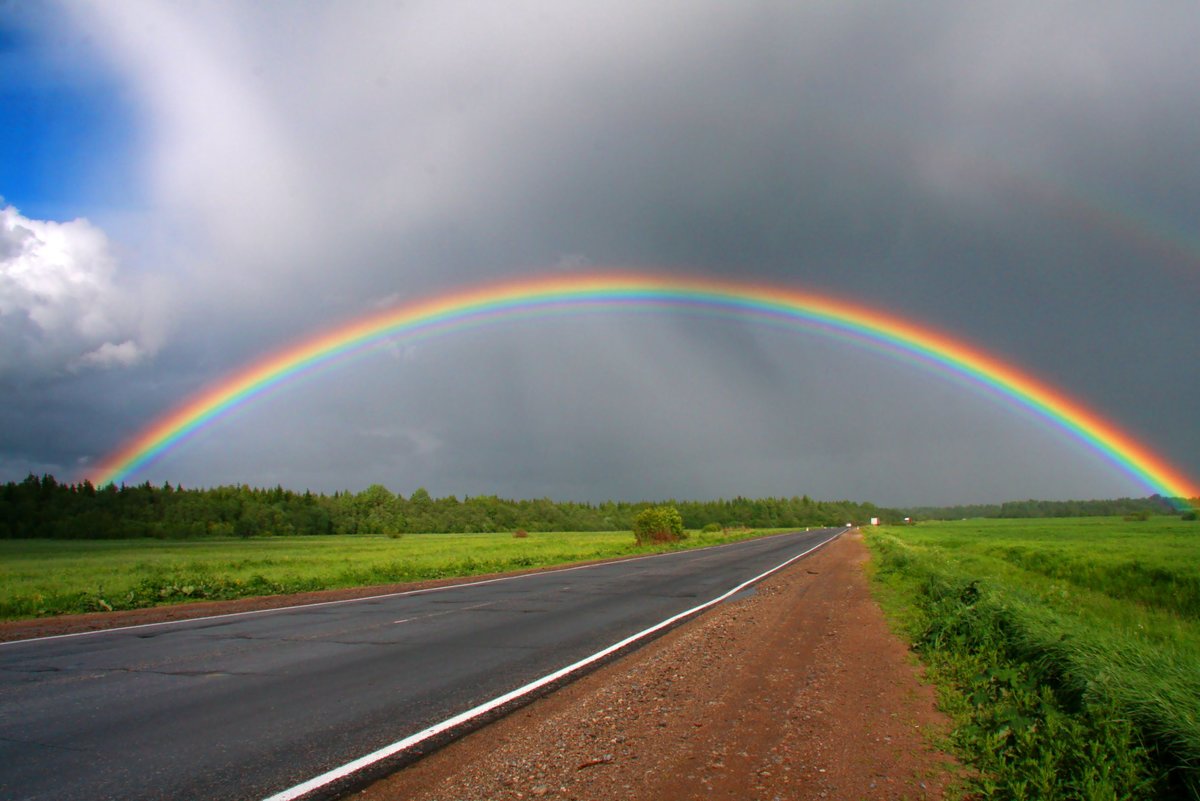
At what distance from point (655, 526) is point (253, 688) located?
58.2 metres

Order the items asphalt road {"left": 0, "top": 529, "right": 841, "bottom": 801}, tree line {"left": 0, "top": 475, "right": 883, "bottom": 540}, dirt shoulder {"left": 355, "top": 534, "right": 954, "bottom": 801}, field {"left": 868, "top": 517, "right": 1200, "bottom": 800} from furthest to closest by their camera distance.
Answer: tree line {"left": 0, "top": 475, "right": 883, "bottom": 540}, asphalt road {"left": 0, "top": 529, "right": 841, "bottom": 801}, dirt shoulder {"left": 355, "top": 534, "right": 954, "bottom": 801}, field {"left": 868, "top": 517, "right": 1200, "bottom": 800}

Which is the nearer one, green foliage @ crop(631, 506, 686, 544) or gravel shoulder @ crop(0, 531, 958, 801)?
gravel shoulder @ crop(0, 531, 958, 801)

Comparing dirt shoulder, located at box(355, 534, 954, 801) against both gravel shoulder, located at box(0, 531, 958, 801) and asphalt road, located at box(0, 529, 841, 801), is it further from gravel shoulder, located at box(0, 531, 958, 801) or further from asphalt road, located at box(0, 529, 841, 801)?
asphalt road, located at box(0, 529, 841, 801)

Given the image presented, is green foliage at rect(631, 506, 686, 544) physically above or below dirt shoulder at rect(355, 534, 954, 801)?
below

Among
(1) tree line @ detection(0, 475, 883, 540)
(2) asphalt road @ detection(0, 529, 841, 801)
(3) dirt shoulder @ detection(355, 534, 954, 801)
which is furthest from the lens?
(1) tree line @ detection(0, 475, 883, 540)

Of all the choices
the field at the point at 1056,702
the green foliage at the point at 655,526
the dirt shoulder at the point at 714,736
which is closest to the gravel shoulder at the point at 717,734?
the dirt shoulder at the point at 714,736

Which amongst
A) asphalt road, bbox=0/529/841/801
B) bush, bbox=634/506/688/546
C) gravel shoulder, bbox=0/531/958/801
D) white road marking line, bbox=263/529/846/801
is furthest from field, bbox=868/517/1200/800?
bush, bbox=634/506/688/546

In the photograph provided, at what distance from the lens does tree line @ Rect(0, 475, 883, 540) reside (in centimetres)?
9769

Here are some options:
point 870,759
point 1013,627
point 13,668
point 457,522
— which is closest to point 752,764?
point 870,759

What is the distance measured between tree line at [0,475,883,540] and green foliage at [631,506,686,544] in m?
26.9

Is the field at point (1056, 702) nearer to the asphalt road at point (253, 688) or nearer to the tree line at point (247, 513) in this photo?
the asphalt road at point (253, 688)

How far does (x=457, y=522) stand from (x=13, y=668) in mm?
149563

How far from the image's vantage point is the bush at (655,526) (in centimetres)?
6431

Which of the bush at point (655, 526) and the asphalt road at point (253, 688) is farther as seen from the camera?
the bush at point (655, 526)
